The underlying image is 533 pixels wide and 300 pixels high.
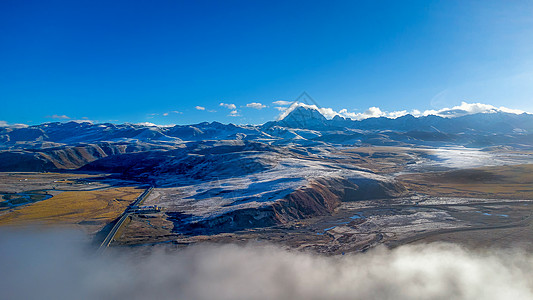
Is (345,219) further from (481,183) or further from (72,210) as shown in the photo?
(481,183)

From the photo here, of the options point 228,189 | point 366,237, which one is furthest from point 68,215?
point 366,237

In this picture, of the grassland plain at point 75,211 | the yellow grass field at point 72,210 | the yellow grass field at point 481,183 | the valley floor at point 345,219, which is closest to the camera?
the valley floor at point 345,219

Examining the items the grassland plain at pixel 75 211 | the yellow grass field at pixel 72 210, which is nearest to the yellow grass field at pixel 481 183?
the grassland plain at pixel 75 211

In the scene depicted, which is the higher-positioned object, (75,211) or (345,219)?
(75,211)

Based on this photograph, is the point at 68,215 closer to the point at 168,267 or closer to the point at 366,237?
the point at 168,267

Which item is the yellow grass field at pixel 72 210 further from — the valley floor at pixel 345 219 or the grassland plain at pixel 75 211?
the valley floor at pixel 345 219

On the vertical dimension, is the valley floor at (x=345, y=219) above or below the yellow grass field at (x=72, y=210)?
below

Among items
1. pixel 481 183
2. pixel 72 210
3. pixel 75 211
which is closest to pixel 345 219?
pixel 75 211

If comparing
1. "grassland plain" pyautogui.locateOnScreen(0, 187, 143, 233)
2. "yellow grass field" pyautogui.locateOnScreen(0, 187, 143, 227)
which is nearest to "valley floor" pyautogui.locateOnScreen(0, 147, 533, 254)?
"grassland plain" pyautogui.locateOnScreen(0, 187, 143, 233)
